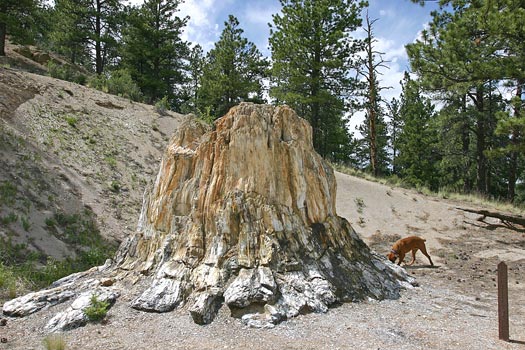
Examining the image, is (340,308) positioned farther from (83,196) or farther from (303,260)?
(83,196)

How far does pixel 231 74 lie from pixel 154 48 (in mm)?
6124

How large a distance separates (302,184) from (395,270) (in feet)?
10.8

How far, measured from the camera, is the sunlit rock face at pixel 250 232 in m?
6.99

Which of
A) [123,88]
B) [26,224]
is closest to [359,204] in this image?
[26,224]

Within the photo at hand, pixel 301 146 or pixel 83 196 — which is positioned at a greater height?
pixel 301 146

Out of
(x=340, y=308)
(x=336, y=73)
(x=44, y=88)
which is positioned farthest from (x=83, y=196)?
(x=336, y=73)

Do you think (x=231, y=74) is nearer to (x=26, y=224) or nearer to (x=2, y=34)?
(x=2, y=34)

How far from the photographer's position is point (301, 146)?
923 cm

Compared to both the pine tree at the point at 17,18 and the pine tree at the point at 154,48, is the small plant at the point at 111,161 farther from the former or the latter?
the pine tree at the point at 154,48

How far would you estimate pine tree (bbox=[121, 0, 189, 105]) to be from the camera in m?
29.2

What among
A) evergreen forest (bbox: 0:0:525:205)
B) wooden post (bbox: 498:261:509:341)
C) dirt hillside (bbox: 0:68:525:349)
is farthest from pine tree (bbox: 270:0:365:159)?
wooden post (bbox: 498:261:509:341)

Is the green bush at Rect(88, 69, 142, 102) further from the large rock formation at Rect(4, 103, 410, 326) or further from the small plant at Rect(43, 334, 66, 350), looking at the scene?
the small plant at Rect(43, 334, 66, 350)

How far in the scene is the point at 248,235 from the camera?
782 centimetres

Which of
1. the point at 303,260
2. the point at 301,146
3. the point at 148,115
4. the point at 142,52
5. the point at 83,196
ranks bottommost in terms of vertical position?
the point at 303,260
